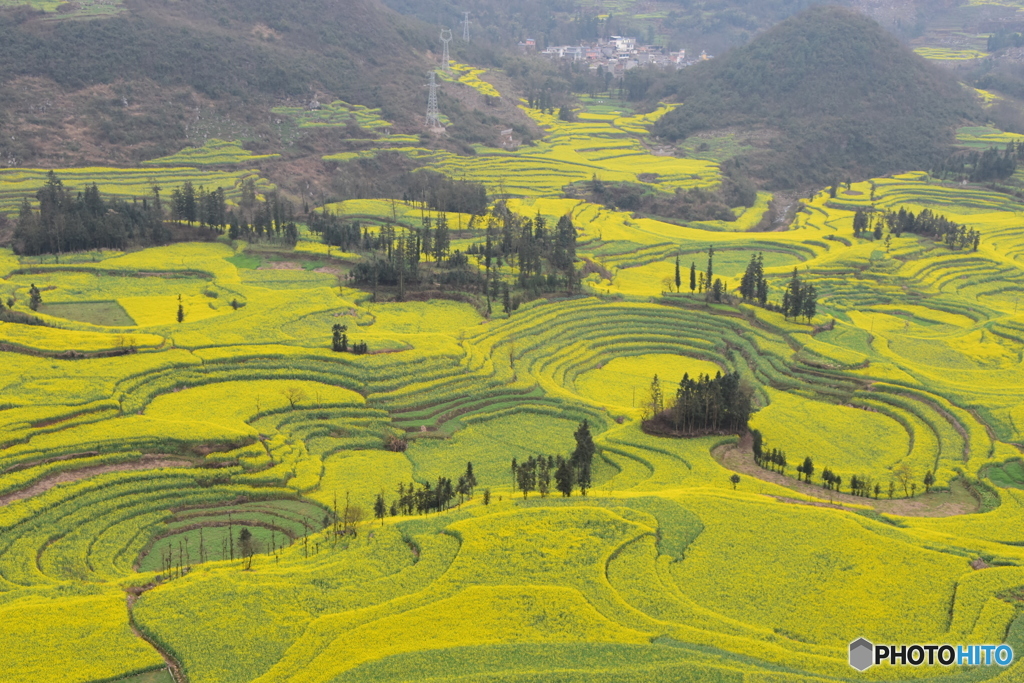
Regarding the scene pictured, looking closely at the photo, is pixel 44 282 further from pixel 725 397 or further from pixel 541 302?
pixel 725 397

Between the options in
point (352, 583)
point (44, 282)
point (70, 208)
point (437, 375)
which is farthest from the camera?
point (70, 208)

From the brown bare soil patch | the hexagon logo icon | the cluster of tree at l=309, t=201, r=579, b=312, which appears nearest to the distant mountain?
the cluster of tree at l=309, t=201, r=579, b=312

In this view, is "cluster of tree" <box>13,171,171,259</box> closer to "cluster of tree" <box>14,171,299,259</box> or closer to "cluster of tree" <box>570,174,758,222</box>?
"cluster of tree" <box>14,171,299,259</box>

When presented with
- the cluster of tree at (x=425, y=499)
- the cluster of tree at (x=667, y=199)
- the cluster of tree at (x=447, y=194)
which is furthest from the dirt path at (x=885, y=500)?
the cluster of tree at (x=667, y=199)

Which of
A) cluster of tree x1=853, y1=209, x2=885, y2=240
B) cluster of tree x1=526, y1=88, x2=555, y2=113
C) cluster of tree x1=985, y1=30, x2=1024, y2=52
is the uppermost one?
cluster of tree x1=985, y1=30, x2=1024, y2=52

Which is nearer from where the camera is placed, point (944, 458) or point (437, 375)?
point (944, 458)

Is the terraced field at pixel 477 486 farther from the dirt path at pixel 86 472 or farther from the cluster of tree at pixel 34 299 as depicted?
the cluster of tree at pixel 34 299

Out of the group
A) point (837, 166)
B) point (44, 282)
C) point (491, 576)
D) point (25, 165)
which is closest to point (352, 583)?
point (491, 576)

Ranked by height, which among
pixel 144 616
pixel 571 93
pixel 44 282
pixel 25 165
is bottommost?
pixel 144 616

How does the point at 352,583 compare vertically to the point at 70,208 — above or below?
below
